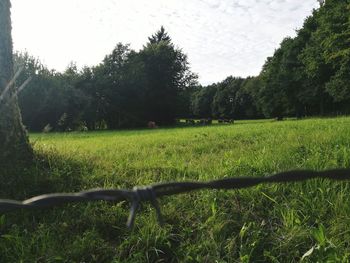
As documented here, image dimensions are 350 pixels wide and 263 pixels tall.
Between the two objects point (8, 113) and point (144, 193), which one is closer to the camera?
Answer: point (144, 193)

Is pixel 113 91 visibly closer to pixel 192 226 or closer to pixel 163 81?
pixel 163 81

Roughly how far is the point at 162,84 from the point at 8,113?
42.1 metres

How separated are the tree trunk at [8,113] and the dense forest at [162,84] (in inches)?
900

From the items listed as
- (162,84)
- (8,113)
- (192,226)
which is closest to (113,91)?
(162,84)

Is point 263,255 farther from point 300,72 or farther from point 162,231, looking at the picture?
point 300,72

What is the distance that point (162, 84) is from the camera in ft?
152

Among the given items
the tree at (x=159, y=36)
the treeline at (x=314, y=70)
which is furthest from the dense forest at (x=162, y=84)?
the tree at (x=159, y=36)

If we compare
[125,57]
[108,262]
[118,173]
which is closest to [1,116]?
[118,173]

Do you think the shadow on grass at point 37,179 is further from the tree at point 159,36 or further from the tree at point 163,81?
the tree at point 159,36

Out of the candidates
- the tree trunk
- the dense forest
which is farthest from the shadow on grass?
the dense forest

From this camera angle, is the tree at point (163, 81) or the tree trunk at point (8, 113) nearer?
the tree trunk at point (8, 113)

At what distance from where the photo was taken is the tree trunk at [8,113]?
4551 millimetres

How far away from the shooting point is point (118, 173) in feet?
15.3

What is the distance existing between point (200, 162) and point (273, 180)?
3763 mm
